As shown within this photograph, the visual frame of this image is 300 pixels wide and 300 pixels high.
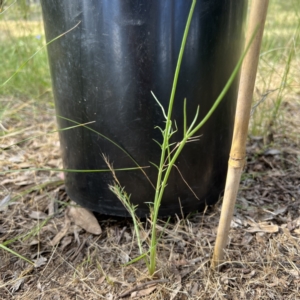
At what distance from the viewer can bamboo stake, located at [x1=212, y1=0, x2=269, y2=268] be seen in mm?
590

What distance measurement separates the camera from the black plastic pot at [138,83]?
0.78m

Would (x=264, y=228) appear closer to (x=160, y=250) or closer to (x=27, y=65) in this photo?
(x=160, y=250)

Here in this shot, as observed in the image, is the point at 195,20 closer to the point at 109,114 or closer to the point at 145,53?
the point at 145,53

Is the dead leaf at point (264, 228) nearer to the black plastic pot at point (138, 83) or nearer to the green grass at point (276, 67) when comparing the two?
the black plastic pot at point (138, 83)

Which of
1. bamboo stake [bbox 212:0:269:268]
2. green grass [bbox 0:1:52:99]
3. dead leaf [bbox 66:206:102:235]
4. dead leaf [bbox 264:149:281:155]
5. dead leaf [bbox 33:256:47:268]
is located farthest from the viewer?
green grass [bbox 0:1:52:99]

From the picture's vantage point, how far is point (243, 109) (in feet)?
2.13

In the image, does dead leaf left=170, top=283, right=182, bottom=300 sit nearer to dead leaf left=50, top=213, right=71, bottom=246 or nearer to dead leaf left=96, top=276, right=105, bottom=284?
dead leaf left=96, top=276, right=105, bottom=284

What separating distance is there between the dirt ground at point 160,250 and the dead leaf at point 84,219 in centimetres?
2

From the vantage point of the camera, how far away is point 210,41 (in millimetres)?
834

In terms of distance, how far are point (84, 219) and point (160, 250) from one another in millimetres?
270

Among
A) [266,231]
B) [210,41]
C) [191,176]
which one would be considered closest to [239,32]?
[210,41]

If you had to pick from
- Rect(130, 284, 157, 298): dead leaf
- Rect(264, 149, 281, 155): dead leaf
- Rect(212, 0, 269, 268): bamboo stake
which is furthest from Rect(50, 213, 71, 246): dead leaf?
Rect(264, 149, 281, 155): dead leaf

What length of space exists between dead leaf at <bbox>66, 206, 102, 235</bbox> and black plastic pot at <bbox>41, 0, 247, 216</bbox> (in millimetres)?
56

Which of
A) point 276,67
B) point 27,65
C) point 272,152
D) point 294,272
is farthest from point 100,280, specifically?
point 276,67
